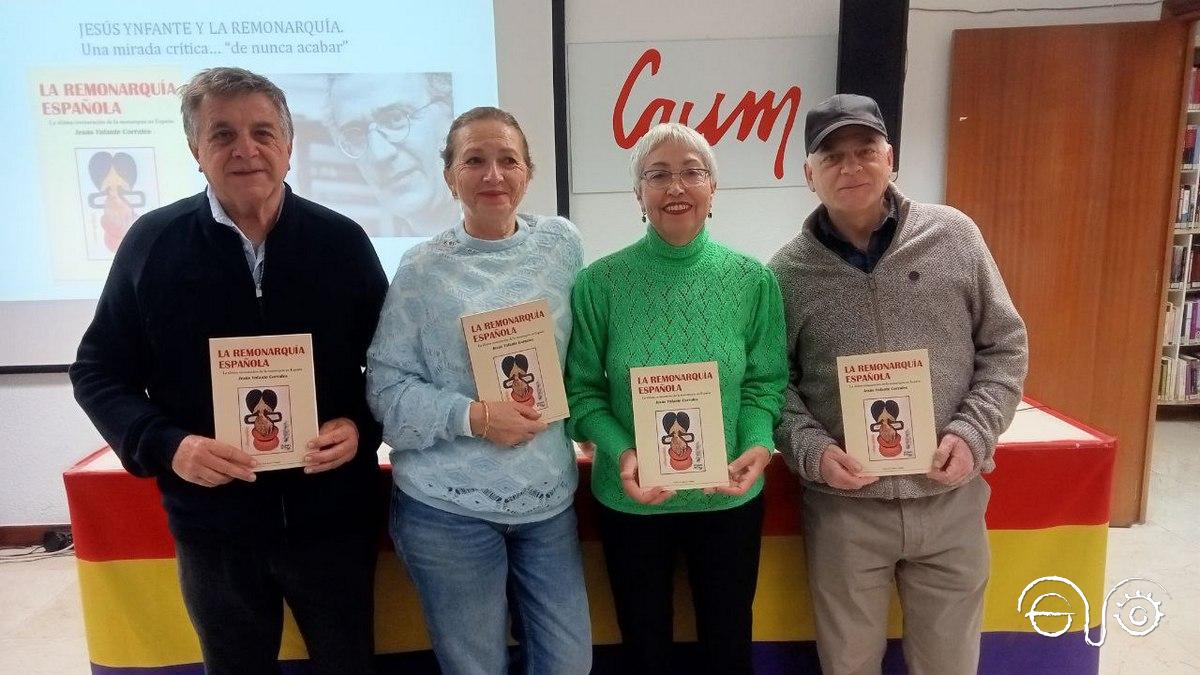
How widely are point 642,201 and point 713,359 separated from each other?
1.12 feet

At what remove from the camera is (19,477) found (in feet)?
10.5

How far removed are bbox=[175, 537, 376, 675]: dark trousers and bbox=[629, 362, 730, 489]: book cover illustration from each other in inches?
24.1

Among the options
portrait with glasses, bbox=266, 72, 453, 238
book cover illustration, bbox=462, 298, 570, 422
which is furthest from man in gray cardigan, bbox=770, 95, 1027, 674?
portrait with glasses, bbox=266, 72, 453, 238

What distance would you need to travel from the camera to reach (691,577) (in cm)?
142

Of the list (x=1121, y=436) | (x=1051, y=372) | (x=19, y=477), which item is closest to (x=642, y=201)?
(x=1051, y=372)

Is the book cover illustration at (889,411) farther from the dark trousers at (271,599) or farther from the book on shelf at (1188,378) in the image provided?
the book on shelf at (1188,378)

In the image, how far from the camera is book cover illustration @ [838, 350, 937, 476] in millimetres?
1338

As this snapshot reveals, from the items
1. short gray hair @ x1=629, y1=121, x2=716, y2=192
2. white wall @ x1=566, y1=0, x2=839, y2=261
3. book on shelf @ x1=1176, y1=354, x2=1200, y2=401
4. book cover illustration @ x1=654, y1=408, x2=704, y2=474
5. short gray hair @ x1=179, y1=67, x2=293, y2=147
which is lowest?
book on shelf @ x1=1176, y1=354, x2=1200, y2=401

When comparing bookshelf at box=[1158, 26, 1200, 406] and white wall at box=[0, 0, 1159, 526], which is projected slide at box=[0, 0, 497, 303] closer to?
→ white wall at box=[0, 0, 1159, 526]

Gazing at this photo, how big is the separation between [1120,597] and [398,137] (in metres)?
3.33

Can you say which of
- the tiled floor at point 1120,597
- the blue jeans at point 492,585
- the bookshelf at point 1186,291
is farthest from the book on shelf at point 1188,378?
the blue jeans at point 492,585

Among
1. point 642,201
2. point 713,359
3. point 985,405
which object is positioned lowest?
point 985,405

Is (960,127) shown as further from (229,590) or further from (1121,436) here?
(229,590)

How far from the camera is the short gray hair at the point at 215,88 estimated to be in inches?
48.2
